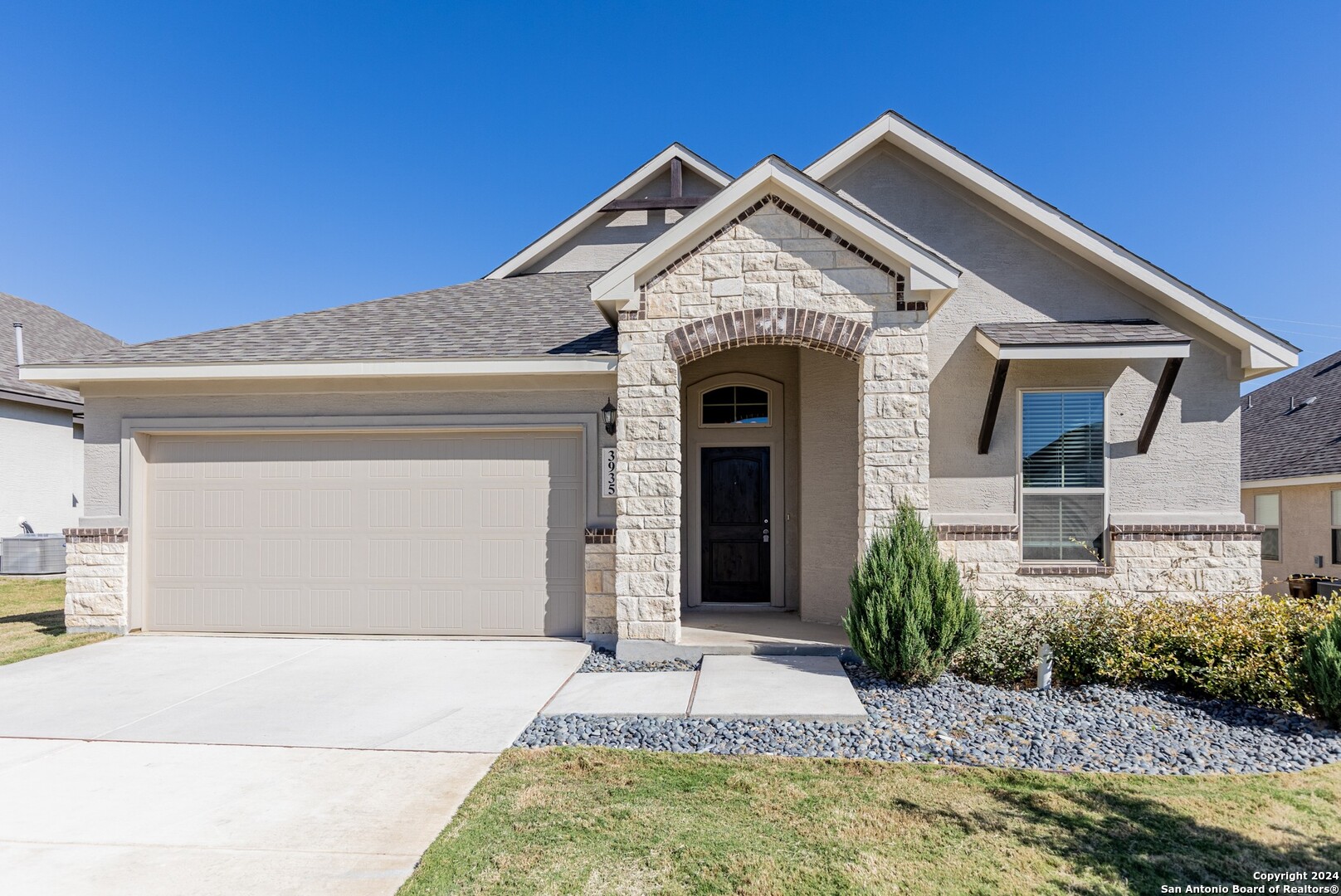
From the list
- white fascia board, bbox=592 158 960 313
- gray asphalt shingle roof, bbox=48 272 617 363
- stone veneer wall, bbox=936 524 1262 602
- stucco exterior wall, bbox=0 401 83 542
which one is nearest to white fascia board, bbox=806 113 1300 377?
white fascia board, bbox=592 158 960 313

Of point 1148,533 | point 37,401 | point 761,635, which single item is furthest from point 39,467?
point 1148,533

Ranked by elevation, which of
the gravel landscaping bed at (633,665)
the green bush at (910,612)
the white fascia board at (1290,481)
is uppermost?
the white fascia board at (1290,481)

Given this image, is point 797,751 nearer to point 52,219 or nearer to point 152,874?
point 152,874

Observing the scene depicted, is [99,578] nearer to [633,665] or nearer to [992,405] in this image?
[633,665]

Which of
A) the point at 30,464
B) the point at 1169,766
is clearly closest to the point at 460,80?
the point at 30,464

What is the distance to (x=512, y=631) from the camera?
8.05m

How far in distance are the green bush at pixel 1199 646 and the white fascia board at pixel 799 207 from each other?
11.1 ft

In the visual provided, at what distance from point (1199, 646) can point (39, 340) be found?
997 inches

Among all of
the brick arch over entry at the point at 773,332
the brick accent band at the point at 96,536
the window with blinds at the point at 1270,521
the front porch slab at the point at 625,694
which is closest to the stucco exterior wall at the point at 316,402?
the brick accent band at the point at 96,536

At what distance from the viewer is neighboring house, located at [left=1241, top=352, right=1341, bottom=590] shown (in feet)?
39.8

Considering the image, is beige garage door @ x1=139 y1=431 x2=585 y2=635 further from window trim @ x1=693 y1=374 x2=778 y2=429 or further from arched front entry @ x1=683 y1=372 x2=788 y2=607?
window trim @ x1=693 y1=374 x2=778 y2=429

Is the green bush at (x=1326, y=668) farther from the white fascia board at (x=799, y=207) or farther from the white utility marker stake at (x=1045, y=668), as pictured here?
the white fascia board at (x=799, y=207)

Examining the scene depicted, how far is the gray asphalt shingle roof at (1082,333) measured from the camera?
288 inches

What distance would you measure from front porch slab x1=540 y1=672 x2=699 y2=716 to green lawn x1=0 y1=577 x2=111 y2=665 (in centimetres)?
603
